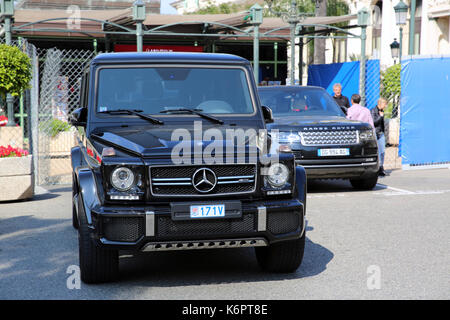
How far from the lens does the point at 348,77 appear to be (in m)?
19.3

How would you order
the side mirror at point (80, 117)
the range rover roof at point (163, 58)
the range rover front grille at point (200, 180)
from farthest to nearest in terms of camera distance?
the range rover roof at point (163, 58) < the side mirror at point (80, 117) < the range rover front grille at point (200, 180)

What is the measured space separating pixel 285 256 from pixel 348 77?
1406 centimetres

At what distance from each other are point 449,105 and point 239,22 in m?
6.16

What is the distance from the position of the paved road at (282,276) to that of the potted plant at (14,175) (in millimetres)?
611

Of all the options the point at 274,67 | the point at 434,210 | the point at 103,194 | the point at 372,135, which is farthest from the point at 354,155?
the point at 274,67

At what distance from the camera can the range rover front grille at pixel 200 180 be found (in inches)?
212

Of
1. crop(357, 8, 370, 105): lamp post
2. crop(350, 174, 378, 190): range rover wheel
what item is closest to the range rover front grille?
crop(350, 174, 378, 190): range rover wheel

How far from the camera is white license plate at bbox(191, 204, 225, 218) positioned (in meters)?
5.37

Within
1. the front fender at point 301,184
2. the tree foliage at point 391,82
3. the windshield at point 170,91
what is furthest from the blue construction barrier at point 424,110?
the front fender at point 301,184

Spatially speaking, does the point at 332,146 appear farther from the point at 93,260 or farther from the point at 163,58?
the point at 93,260

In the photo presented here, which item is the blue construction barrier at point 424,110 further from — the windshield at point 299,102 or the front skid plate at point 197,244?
the front skid plate at point 197,244

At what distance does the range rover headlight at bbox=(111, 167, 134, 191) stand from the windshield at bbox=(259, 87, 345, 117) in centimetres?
728

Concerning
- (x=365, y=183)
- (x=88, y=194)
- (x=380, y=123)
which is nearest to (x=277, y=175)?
(x=88, y=194)
